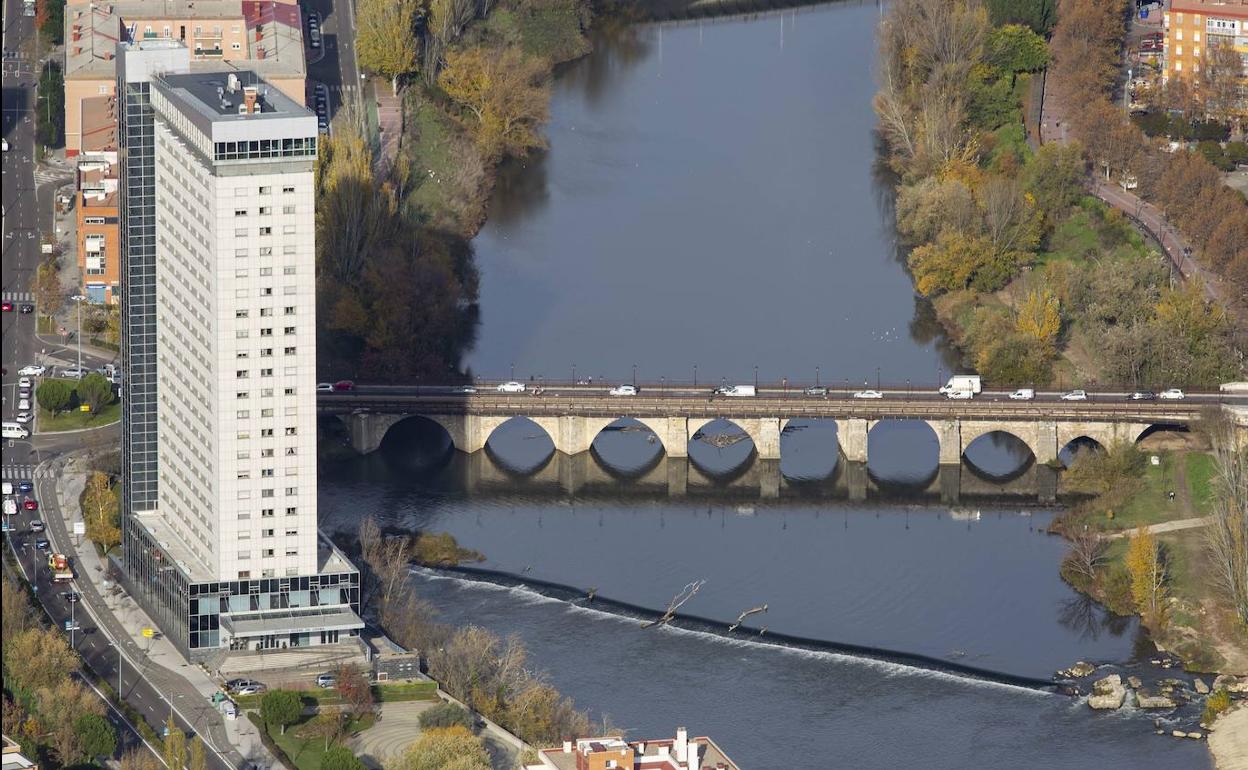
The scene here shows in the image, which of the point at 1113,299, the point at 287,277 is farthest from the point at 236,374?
the point at 1113,299

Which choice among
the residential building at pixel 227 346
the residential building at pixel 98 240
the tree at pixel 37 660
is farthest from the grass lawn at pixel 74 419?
the tree at pixel 37 660

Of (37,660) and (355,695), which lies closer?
(355,695)

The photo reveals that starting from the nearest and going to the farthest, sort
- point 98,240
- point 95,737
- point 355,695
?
point 95,737
point 355,695
point 98,240

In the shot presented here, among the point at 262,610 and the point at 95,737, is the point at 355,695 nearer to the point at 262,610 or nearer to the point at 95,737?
the point at 262,610

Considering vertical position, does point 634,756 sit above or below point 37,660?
below

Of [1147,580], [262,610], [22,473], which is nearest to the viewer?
Answer: [262,610]

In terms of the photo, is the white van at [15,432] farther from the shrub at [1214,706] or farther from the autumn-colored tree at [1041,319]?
the shrub at [1214,706]

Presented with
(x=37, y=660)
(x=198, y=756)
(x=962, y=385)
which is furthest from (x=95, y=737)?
(x=962, y=385)
